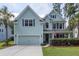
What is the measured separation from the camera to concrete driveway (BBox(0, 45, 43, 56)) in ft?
43.9

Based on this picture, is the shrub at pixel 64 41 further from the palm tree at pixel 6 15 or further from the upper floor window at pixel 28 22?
the palm tree at pixel 6 15

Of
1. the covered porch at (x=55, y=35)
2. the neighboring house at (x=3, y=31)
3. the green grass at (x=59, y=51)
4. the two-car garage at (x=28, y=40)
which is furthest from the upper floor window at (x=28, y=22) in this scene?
the green grass at (x=59, y=51)

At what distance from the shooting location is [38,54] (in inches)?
525

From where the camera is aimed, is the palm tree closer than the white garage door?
Yes

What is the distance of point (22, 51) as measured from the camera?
532 inches

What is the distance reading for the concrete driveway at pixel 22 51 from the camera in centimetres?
1338

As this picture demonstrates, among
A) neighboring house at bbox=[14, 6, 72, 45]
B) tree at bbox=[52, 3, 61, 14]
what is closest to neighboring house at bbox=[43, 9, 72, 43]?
neighboring house at bbox=[14, 6, 72, 45]

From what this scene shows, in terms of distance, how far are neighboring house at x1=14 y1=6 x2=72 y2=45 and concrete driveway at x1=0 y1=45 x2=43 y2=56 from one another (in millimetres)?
193

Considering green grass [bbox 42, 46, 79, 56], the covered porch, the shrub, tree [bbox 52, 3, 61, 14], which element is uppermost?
tree [bbox 52, 3, 61, 14]

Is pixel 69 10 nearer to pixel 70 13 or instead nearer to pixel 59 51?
pixel 70 13

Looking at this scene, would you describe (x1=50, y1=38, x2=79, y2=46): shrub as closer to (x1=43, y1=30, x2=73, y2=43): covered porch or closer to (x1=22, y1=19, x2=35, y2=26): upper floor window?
(x1=43, y1=30, x2=73, y2=43): covered porch

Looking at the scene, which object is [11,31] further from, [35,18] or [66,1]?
[66,1]

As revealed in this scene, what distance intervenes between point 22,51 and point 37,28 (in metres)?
0.84

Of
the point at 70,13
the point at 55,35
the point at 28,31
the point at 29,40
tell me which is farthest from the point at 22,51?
the point at 70,13
